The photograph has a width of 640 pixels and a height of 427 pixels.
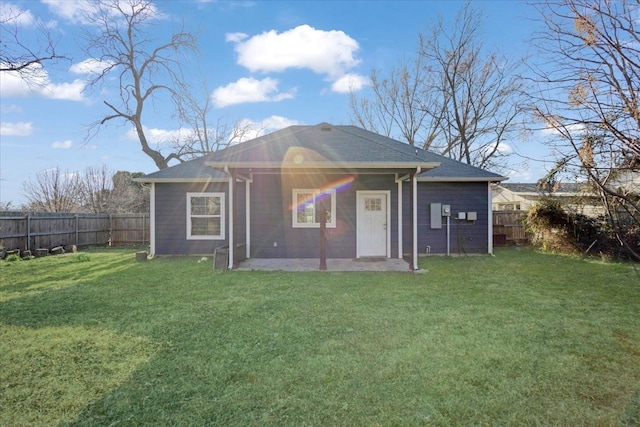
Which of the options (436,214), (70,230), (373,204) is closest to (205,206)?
(373,204)

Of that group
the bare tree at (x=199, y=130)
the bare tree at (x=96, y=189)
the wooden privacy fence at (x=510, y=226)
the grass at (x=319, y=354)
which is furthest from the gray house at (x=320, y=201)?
the bare tree at (x=96, y=189)

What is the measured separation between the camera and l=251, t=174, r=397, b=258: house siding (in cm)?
967

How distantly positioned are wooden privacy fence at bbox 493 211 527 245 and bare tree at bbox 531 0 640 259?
37.9 feet

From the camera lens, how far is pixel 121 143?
17.5 metres

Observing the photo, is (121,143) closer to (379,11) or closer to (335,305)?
(379,11)

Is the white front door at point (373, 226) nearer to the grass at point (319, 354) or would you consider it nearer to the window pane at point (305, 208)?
the window pane at point (305, 208)

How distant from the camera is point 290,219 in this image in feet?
31.8

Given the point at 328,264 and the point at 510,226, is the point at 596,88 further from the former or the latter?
the point at 510,226

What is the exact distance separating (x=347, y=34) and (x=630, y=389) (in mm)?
12948

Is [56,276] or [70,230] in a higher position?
[70,230]

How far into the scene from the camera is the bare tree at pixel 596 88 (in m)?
1.77

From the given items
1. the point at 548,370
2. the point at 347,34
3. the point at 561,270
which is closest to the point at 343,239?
the point at 561,270

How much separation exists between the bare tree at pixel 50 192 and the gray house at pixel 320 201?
1082 centimetres

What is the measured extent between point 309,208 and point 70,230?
897cm
